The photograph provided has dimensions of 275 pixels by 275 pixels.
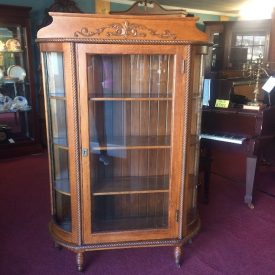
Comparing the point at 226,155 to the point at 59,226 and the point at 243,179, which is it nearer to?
the point at 243,179

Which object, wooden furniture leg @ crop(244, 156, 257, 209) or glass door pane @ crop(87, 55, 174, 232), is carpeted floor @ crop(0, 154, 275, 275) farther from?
glass door pane @ crop(87, 55, 174, 232)

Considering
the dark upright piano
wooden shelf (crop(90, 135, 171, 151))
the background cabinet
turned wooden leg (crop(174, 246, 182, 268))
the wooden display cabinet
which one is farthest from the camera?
the wooden display cabinet

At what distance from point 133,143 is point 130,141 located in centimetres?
3

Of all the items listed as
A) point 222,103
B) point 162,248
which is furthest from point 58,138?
point 222,103

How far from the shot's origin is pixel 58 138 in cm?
193

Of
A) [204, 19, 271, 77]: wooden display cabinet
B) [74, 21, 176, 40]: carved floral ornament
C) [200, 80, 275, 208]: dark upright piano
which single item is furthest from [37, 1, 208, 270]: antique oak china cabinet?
[204, 19, 271, 77]: wooden display cabinet

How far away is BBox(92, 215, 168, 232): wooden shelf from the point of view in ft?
6.41

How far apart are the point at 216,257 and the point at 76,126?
1.29m

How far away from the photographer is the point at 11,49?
4.07 metres

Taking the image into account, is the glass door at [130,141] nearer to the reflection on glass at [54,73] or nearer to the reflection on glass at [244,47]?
the reflection on glass at [54,73]

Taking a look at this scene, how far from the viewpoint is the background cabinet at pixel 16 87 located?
157 inches

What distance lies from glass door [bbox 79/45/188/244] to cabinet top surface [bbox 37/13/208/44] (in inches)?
5.0

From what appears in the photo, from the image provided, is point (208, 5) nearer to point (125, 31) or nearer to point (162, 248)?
point (125, 31)

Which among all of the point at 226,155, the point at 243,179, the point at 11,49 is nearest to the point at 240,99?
the point at 243,179
